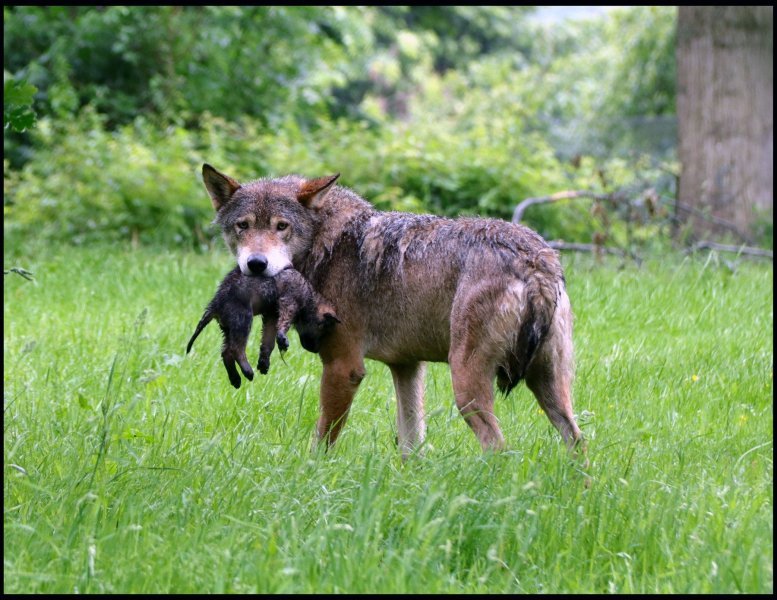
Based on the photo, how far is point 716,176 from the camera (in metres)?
14.3

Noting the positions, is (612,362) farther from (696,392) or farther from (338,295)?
(338,295)

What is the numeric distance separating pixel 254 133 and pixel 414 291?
34.7ft

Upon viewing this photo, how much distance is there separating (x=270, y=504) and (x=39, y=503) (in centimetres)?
97

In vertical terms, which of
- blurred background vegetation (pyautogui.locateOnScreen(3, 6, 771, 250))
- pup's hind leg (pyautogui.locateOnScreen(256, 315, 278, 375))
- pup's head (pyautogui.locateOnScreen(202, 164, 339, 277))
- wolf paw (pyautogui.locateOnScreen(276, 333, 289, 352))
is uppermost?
pup's head (pyautogui.locateOnScreen(202, 164, 339, 277))

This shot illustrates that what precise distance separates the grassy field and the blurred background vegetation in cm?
395

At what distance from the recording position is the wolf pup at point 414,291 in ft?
16.7

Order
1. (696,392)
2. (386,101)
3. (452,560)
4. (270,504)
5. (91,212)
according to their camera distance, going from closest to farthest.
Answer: (452,560), (270,504), (696,392), (91,212), (386,101)

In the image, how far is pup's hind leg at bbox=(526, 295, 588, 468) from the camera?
523 cm

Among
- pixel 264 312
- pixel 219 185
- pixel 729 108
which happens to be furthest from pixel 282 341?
pixel 729 108

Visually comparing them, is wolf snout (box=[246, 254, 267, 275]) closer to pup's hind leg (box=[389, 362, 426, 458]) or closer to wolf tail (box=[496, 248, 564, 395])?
pup's hind leg (box=[389, 362, 426, 458])

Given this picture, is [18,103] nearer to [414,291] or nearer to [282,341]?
[282,341]

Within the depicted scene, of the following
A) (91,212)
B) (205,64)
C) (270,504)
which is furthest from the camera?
(205,64)

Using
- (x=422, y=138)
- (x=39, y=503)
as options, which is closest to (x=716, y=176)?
(x=422, y=138)

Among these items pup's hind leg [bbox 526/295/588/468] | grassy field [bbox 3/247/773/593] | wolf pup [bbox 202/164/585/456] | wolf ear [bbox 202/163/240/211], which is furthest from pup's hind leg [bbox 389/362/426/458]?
wolf ear [bbox 202/163/240/211]
